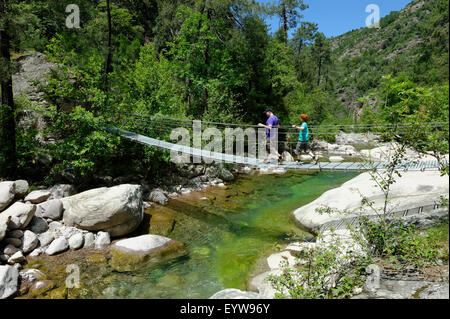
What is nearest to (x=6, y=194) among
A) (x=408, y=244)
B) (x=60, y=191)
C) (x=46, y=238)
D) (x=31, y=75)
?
(x=46, y=238)

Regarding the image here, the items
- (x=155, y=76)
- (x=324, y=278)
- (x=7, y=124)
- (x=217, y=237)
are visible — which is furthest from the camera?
(x=155, y=76)

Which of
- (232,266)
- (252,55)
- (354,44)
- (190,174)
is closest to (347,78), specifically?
(354,44)

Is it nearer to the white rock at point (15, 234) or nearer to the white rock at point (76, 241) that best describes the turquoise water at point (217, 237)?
the white rock at point (76, 241)

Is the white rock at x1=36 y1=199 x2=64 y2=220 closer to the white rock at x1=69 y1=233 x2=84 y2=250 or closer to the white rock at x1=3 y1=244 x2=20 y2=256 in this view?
the white rock at x1=69 y1=233 x2=84 y2=250

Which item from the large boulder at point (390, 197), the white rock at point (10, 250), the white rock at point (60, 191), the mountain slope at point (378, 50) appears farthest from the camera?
the mountain slope at point (378, 50)

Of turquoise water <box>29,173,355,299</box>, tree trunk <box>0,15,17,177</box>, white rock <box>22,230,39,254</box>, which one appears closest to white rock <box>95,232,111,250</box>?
turquoise water <box>29,173,355,299</box>

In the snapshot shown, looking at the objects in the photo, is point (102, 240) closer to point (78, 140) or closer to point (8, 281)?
point (8, 281)

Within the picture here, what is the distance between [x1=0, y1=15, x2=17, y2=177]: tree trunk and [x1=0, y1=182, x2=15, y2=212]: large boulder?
1308 millimetres

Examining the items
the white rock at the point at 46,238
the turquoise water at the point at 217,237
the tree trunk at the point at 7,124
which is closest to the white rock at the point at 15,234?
the white rock at the point at 46,238

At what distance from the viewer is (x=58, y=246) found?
14.8 ft

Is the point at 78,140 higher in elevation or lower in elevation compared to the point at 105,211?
higher

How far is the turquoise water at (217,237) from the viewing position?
3.78 m

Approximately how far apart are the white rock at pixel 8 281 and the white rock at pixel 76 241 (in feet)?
3.28

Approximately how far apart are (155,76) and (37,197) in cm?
458
